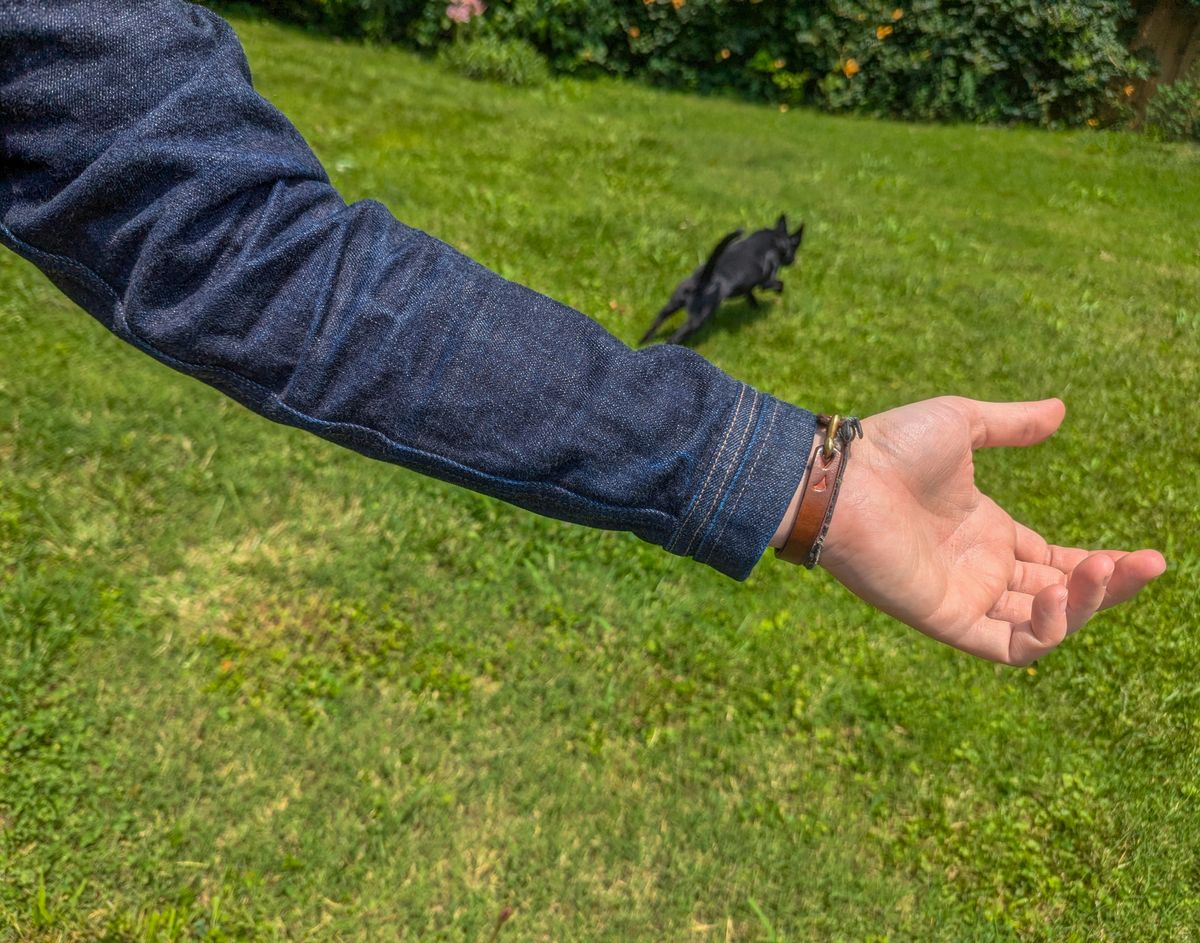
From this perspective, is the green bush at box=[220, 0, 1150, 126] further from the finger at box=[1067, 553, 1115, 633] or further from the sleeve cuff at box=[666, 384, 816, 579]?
the finger at box=[1067, 553, 1115, 633]

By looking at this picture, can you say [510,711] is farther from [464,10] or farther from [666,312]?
[464,10]

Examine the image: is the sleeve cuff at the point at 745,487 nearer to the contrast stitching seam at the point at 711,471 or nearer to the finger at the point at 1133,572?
the contrast stitching seam at the point at 711,471

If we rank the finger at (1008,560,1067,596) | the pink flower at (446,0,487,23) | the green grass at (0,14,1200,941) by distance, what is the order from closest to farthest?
the finger at (1008,560,1067,596), the green grass at (0,14,1200,941), the pink flower at (446,0,487,23)

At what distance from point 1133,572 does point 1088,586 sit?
7 centimetres

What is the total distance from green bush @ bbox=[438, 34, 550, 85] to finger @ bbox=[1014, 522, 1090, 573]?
931 cm

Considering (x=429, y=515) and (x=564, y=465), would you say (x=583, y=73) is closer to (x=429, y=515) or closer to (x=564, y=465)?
(x=429, y=515)

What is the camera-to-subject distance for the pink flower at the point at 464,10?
996cm

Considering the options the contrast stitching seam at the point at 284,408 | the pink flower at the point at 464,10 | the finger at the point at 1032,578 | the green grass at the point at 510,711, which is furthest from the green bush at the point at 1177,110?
the contrast stitching seam at the point at 284,408

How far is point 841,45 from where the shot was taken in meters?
10.5

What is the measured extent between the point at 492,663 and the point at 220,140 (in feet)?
7.07

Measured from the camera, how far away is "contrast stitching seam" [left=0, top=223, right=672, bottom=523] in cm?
115

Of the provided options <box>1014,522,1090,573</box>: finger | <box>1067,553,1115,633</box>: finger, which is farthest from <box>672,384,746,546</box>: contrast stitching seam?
<box>1014,522,1090,573</box>: finger

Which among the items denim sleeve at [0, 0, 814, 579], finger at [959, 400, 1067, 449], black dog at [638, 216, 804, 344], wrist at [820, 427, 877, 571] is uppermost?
denim sleeve at [0, 0, 814, 579]

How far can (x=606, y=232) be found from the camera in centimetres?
588
